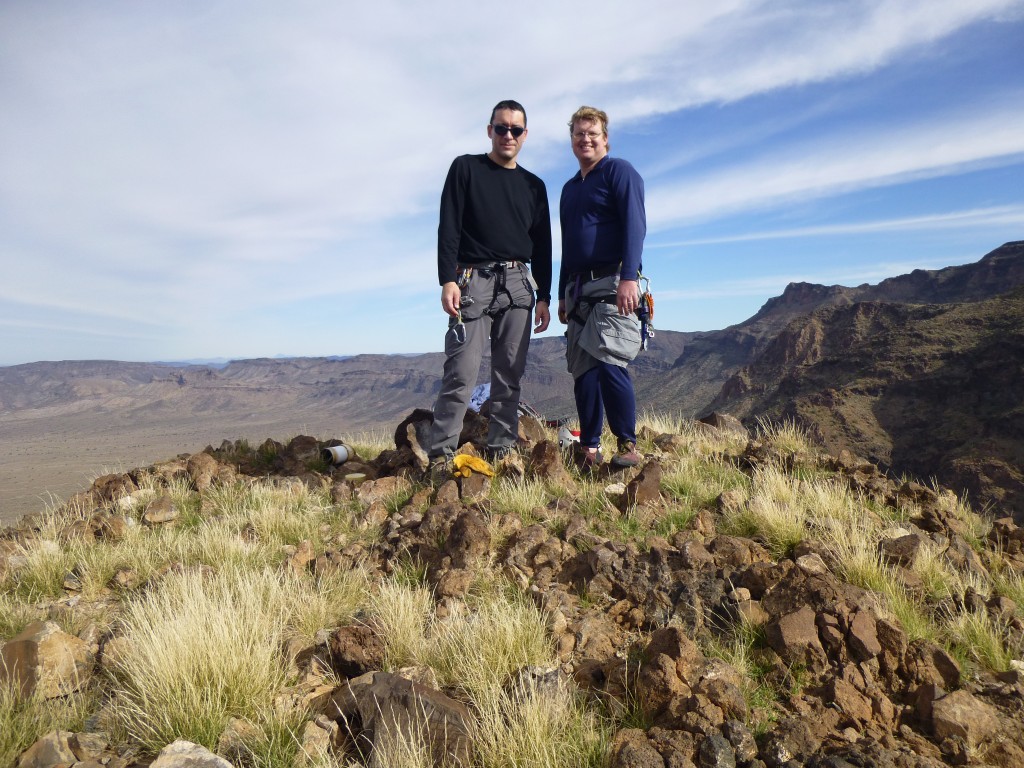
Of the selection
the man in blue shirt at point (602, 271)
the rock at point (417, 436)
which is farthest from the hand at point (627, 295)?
the rock at point (417, 436)

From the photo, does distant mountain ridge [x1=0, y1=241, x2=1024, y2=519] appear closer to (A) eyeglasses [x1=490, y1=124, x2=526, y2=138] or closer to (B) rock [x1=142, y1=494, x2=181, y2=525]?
(A) eyeglasses [x1=490, y1=124, x2=526, y2=138]

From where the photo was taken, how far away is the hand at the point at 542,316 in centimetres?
477

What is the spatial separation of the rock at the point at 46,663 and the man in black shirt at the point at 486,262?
8.11 feet

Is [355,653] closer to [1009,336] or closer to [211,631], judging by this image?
[211,631]

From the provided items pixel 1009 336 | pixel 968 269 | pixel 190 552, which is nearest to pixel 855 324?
pixel 1009 336

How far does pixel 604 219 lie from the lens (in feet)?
13.3

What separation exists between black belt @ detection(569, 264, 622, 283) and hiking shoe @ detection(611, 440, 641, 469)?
1243 mm

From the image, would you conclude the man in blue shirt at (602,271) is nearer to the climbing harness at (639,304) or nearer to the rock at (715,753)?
the climbing harness at (639,304)

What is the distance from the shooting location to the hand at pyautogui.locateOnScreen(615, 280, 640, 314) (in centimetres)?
385

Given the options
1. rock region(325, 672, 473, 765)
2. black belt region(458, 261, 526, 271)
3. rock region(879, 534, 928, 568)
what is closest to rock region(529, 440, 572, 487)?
black belt region(458, 261, 526, 271)

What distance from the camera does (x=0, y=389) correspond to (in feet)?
371

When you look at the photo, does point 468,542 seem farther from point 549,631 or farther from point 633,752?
point 633,752

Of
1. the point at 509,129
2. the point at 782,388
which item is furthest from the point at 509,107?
the point at 782,388

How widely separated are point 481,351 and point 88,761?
315cm
